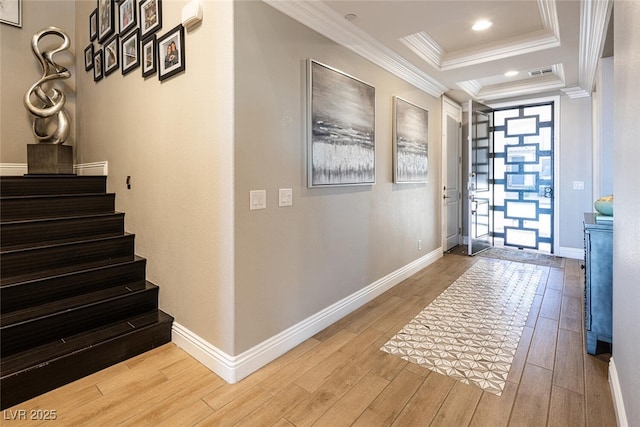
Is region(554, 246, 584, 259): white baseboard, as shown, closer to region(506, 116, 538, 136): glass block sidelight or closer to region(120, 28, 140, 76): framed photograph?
region(506, 116, 538, 136): glass block sidelight

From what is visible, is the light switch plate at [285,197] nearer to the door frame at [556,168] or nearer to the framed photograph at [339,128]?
the framed photograph at [339,128]

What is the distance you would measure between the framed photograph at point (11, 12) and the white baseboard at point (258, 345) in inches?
145

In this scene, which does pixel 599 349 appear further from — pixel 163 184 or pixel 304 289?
pixel 163 184

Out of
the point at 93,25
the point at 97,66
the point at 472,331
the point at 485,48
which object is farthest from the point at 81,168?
the point at 485,48

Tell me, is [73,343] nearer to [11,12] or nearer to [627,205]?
[627,205]

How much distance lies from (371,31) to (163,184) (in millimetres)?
2167

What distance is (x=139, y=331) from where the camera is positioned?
227 cm

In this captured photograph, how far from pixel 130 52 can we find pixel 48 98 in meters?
1.51

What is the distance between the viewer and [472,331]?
2619mm

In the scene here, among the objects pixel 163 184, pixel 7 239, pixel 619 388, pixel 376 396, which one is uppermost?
pixel 163 184

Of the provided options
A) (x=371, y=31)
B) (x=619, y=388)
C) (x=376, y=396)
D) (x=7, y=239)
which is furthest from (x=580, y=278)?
(x=7, y=239)

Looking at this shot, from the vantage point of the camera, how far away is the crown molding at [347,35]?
230 centimetres

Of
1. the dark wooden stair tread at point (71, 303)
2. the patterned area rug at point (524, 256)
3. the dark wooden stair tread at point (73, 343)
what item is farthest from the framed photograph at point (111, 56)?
the patterned area rug at point (524, 256)

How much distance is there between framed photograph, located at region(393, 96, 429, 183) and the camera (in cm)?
360
